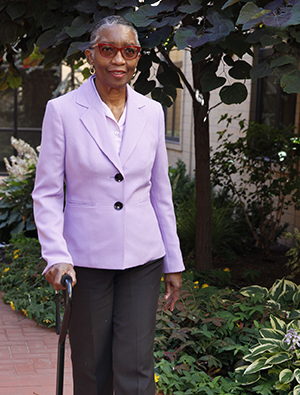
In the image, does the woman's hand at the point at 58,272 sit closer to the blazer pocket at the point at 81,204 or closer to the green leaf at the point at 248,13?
the blazer pocket at the point at 81,204

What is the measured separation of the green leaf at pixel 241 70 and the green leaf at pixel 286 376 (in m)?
1.90

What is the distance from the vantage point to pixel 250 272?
18.4 feet

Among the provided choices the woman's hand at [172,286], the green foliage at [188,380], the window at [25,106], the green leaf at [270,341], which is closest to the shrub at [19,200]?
the green foliage at [188,380]

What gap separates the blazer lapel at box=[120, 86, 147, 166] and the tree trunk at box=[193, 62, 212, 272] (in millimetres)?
2917

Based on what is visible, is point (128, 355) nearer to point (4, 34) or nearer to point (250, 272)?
point (4, 34)

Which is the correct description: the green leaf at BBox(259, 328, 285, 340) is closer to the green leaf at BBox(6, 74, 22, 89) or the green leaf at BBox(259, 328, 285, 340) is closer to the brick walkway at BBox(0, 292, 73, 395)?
the brick walkway at BBox(0, 292, 73, 395)

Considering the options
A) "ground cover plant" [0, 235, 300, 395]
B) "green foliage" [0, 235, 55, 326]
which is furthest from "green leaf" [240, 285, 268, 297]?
"green foliage" [0, 235, 55, 326]

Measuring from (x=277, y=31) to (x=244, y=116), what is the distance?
21.3ft

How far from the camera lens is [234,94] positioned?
140 inches

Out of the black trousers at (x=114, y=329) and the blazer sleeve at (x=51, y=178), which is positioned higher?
the blazer sleeve at (x=51, y=178)

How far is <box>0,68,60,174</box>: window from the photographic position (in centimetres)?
1575

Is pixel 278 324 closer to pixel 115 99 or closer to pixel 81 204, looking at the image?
pixel 81 204

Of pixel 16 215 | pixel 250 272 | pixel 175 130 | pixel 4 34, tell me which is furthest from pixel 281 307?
pixel 175 130

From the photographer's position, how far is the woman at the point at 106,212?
225 centimetres
